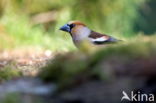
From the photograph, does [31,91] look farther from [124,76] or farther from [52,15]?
[52,15]

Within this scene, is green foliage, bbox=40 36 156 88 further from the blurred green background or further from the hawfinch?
the blurred green background

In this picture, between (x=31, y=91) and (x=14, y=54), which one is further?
(x=14, y=54)

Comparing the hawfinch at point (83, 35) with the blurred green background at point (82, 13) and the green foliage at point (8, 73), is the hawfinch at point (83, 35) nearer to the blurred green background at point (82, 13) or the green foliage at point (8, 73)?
the green foliage at point (8, 73)

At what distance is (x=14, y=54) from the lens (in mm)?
9250

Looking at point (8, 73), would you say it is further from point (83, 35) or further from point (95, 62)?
point (95, 62)

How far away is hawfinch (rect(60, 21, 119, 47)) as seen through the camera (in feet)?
24.5

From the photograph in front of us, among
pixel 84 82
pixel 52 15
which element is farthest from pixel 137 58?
pixel 52 15

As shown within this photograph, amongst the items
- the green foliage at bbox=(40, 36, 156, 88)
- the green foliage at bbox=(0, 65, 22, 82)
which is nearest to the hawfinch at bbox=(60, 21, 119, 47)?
the green foliage at bbox=(0, 65, 22, 82)

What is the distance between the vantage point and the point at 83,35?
7.77m

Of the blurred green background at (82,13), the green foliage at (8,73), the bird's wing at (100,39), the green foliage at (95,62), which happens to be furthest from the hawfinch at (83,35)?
the blurred green background at (82,13)

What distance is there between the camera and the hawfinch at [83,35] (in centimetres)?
747

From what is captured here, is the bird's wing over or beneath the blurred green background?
beneath

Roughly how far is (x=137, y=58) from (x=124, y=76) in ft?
0.76

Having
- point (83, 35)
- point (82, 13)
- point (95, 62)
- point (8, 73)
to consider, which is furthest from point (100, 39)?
point (82, 13)
